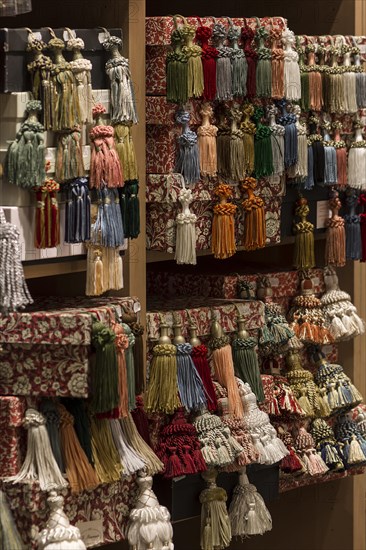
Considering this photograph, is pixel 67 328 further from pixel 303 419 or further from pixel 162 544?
pixel 303 419

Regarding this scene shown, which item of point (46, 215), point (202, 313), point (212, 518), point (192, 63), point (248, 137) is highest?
point (192, 63)

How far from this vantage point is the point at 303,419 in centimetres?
307

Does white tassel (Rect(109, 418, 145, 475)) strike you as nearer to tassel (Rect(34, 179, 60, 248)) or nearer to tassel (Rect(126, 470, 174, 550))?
tassel (Rect(126, 470, 174, 550))

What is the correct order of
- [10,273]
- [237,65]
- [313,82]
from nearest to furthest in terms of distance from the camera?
[10,273]
[237,65]
[313,82]

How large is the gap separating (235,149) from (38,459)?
789 mm

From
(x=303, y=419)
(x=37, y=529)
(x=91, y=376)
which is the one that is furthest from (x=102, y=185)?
(x=303, y=419)

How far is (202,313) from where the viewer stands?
112 inches

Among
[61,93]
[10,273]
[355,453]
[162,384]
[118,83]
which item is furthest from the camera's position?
[355,453]

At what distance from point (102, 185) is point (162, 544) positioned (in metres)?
0.67

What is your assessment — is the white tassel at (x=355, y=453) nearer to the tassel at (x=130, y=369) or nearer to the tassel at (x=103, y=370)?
the tassel at (x=130, y=369)

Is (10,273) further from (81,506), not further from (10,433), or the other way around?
(81,506)

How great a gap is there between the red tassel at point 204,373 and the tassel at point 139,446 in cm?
20

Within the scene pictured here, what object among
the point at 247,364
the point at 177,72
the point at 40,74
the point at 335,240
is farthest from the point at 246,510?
the point at 40,74

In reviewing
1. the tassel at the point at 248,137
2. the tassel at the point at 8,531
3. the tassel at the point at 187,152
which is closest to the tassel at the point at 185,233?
the tassel at the point at 187,152
